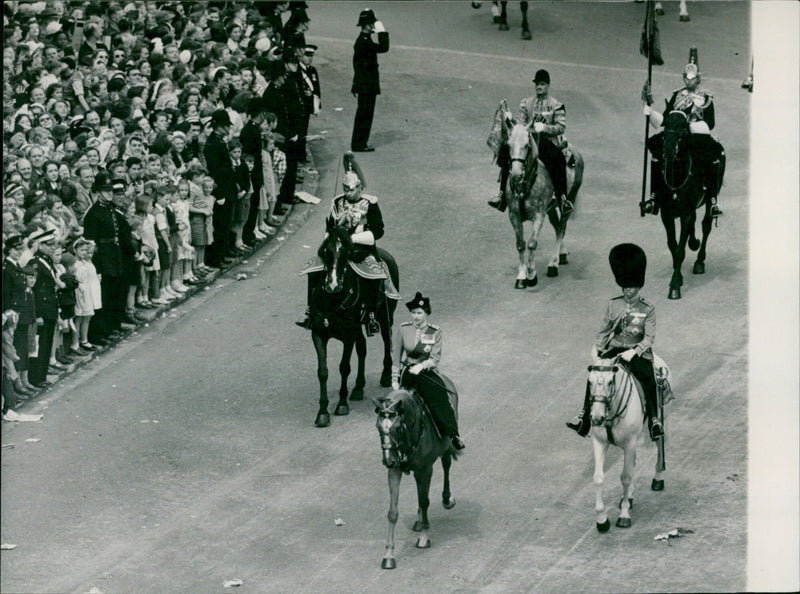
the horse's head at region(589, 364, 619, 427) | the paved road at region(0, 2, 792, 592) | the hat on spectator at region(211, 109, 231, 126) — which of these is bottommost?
the paved road at region(0, 2, 792, 592)

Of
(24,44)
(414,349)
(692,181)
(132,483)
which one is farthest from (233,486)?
(24,44)

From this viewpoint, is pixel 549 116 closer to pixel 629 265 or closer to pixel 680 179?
pixel 680 179

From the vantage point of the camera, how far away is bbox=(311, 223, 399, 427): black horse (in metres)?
22.9

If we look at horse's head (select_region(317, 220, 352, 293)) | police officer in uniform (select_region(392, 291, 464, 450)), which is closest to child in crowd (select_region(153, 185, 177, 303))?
horse's head (select_region(317, 220, 352, 293))

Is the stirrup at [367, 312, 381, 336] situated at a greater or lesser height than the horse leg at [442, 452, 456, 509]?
greater

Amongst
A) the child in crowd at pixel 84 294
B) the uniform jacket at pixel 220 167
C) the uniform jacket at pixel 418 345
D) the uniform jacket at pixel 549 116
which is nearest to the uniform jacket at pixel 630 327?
the uniform jacket at pixel 418 345

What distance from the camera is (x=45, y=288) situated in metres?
23.4

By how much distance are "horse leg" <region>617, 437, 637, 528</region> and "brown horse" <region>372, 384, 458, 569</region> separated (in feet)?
6.18

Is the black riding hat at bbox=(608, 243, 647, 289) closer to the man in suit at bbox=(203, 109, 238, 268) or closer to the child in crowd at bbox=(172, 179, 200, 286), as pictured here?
the child in crowd at bbox=(172, 179, 200, 286)

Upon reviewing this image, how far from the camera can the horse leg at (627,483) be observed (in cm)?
2044

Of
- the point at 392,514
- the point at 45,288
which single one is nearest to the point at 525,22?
the point at 45,288

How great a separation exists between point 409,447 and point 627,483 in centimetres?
270

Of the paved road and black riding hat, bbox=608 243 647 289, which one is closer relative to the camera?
the paved road

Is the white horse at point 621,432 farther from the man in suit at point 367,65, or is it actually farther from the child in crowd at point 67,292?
the man in suit at point 367,65
